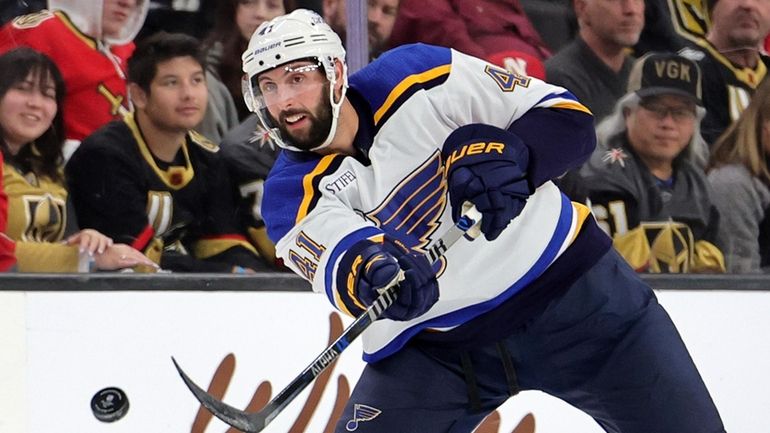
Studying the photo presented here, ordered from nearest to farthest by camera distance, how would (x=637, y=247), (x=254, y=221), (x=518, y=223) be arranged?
(x=518, y=223), (x=254, y=221), (x=637, y=247)

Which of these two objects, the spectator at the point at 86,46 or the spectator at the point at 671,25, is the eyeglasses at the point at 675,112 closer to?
the spectator at the point at 671,25

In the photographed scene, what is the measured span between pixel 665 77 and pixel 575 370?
1.58 m

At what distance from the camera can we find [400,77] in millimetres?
2094

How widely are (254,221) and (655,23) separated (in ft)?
4.14

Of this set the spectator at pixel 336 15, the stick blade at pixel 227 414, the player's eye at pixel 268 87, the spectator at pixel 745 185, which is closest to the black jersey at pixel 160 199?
the spectator at pixel 336 15

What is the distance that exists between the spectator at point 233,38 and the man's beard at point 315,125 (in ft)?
3.78

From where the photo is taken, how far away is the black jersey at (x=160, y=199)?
9.78 feet

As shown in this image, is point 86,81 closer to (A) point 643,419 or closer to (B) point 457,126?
(B) point 457,126

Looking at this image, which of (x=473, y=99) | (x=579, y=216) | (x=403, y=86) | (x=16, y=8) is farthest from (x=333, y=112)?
(x=16, y=8)

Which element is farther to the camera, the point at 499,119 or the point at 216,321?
the point at 216,321

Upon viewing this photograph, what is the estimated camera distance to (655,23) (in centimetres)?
349

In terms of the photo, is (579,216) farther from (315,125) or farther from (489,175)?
(315,125)

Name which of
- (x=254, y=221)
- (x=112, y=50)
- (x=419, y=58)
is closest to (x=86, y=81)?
(x=112, y=50)

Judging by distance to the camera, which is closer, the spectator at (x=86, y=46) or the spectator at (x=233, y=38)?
the spectator at (x=86, y=46)
